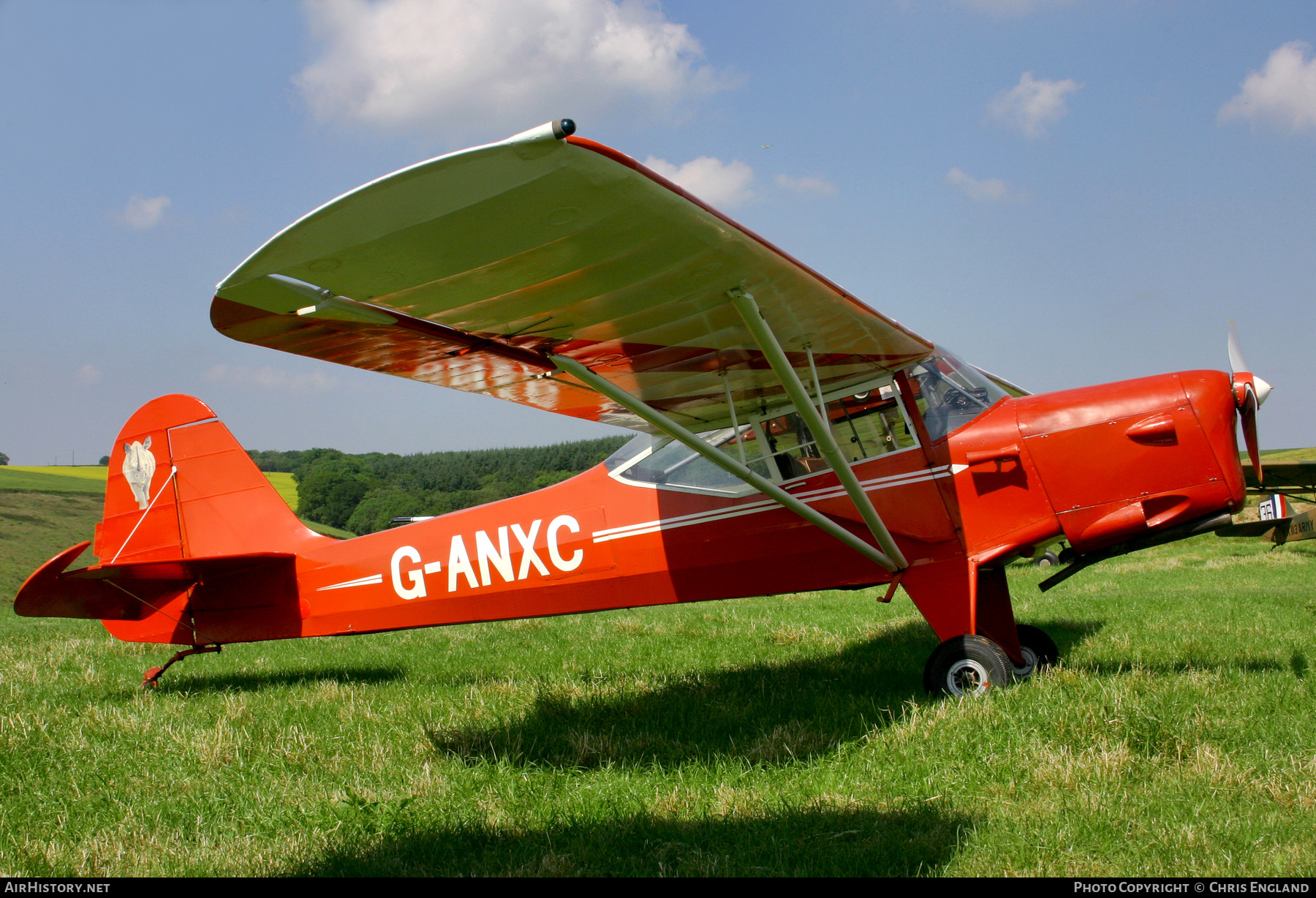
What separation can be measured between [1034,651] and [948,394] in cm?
214

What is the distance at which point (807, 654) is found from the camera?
7047 millimetres

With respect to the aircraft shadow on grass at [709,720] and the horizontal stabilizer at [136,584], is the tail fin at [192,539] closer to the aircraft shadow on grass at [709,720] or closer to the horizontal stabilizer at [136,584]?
the horizontal stabilizer at [136,584]

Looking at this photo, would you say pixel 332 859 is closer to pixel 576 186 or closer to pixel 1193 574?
pixel 576 186

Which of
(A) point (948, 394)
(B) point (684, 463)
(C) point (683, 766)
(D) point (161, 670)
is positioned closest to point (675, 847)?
(C) point (683, 766)

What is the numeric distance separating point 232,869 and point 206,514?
15.6ft

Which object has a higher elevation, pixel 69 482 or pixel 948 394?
pixel 69 482

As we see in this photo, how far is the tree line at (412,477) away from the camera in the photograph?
148 ft

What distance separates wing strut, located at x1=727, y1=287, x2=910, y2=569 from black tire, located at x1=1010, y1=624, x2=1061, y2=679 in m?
1.41

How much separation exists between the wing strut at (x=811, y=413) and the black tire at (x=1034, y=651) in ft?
4.62

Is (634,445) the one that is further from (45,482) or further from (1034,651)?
(45,482)

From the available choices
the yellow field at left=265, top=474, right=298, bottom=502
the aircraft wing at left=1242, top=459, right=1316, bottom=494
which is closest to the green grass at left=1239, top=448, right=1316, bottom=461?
the aircraft wing at left=1242, top=459, right=1316, bottom=494

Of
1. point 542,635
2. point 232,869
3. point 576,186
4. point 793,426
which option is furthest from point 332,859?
point 542,635

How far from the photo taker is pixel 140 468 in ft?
23.2

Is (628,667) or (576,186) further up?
(576,186)
